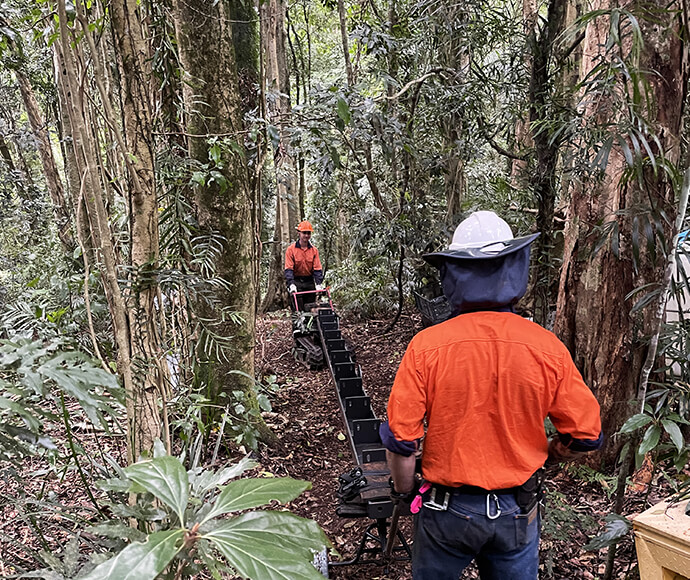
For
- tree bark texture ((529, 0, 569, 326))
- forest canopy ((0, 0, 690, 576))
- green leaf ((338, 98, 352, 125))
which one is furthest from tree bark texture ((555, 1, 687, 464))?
green leaf ((338, 98, 352, 125))

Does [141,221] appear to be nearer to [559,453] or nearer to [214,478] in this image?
[214,478]

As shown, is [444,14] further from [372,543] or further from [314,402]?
[372,543]

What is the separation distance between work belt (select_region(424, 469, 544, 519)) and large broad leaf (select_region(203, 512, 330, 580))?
82 cm

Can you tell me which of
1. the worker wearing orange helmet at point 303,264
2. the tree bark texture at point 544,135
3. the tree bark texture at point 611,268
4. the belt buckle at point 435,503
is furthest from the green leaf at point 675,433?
the worker wearing orange helmet at point 303,264

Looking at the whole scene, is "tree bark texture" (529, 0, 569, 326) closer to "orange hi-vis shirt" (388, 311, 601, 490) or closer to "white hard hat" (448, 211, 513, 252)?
"white hard hat" (448, 211, 513, 252)

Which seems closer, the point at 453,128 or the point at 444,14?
the point at 444,14

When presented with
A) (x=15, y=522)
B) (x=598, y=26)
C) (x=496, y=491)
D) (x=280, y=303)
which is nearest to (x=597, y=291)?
(x=598, y=26)

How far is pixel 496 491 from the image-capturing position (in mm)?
1854

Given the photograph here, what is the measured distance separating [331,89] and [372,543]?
3.23m

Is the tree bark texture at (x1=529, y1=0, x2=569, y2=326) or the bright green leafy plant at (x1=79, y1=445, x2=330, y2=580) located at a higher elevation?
the tree bark texture at (x1=529, y1=0, x2=569, y2=326)

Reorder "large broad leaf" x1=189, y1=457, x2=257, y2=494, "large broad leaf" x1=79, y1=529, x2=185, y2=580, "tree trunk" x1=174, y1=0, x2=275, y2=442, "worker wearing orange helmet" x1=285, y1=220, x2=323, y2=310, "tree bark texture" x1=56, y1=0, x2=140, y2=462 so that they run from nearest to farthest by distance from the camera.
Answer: "large broad leaf" x1=79, y1=529, x2=185, y2=580 < "large broad leaf" x1=189, y1=457, x2=257, y2=494 < "tree bark texture" x1=56, y1=0, x2=140, y2=462 < "tree trunk" x1=174, y1=0, x2=275, y2=442 < "worker wearing orange helmet" x1=285, y1=220, x2=323, y2=310

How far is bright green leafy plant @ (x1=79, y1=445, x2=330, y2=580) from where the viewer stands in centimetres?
98

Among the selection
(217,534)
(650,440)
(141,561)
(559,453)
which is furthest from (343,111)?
(141,561)

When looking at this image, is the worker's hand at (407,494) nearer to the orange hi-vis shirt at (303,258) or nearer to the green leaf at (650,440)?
the green leaf at (650,440)
